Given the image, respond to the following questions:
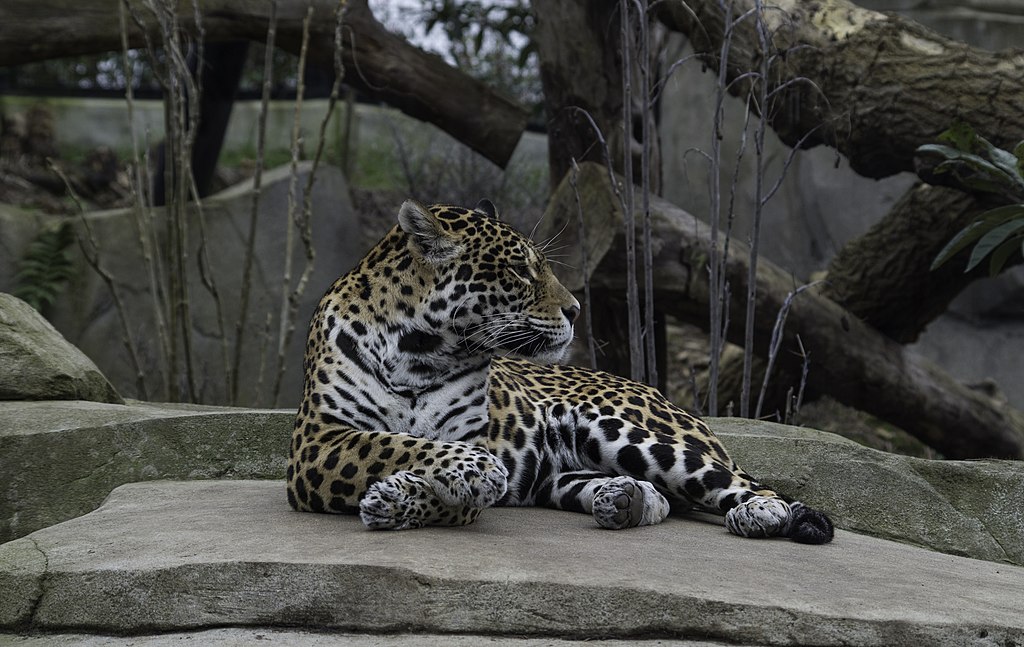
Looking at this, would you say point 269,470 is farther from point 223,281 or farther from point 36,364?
point 223,281

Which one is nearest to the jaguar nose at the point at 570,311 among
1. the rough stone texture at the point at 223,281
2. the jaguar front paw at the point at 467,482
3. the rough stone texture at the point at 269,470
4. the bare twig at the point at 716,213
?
the jaguar front paw at the point at 467,482

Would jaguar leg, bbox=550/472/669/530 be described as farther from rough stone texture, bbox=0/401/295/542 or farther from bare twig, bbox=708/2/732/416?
bare twig, bbox=708/2/732/416

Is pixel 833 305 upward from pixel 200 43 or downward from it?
downward

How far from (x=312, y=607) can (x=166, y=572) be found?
0.45 m

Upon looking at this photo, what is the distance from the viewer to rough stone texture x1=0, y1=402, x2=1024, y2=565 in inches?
217

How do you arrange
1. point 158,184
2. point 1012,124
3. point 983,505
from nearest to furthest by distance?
point 983,505
point 1012,124
point 158,184

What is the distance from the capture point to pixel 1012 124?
7539mm

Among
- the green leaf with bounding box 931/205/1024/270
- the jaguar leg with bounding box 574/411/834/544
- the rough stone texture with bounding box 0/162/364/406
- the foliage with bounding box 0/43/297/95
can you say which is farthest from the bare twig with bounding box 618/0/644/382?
the foliage with bounding box 0/43/297/95

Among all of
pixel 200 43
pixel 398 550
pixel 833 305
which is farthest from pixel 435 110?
pixel 398 550

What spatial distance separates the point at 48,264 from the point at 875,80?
811cm

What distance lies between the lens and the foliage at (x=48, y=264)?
11.9 meters

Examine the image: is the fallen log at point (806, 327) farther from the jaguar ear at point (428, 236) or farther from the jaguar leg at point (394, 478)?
the jaguar leg at point (394, 478)

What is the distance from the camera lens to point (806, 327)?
29.0ft

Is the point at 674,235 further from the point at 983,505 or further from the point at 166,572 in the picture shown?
the point at 166,572
